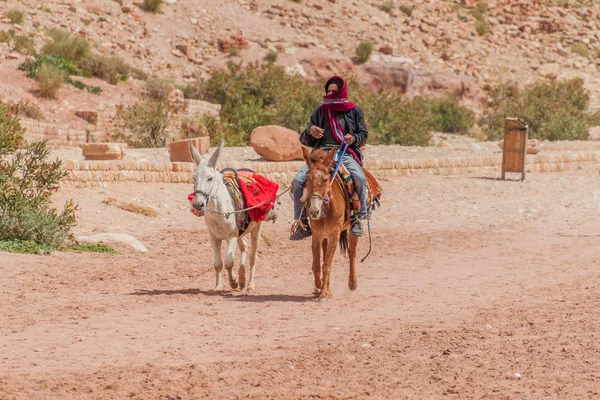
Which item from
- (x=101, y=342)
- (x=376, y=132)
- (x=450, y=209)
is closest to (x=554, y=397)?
(x=101, y=342)

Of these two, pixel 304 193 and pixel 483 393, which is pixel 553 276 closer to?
pixel 304 193

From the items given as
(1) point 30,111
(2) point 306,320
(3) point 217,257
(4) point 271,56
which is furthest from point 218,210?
(4) point 271,56

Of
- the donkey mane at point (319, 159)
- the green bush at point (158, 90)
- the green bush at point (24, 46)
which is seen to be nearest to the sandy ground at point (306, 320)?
the donkey mane at point (319, 159)

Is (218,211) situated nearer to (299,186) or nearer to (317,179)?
(299,186)

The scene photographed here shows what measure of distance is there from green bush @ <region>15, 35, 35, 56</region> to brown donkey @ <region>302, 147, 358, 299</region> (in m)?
26.5

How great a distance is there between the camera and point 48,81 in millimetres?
31719

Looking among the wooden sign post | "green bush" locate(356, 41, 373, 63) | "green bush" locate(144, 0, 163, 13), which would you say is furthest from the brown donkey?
"green bush" locate(356, 41, 373, 63)

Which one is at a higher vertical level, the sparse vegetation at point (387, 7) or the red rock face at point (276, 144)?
the sparse vegetation at point (387, 7)

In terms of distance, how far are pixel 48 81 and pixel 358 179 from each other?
22.2m

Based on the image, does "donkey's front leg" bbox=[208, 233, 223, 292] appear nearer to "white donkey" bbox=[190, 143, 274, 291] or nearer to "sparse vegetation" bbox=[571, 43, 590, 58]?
"white donkey" bbox=[190, 143, 274, 291]

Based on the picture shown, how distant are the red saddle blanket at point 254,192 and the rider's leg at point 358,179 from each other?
90 centimetres

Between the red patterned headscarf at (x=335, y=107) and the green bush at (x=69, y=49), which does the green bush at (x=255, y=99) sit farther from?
the red patterned headscarf at (x=335, y=107)

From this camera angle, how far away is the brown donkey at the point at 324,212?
34.3 ft

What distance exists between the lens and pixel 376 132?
1136 inches
